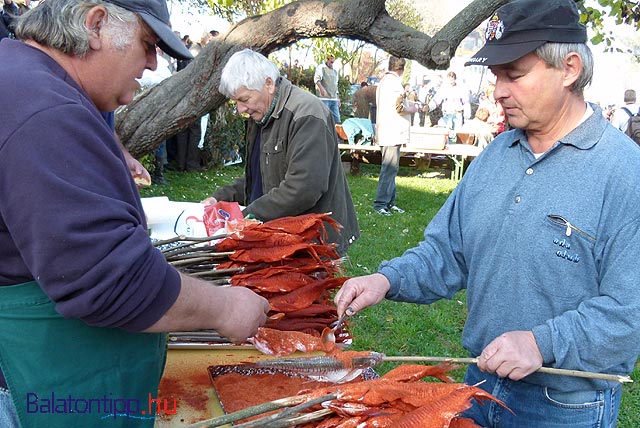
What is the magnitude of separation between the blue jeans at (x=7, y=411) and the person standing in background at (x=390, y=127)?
330 inches

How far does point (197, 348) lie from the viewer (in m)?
2.45

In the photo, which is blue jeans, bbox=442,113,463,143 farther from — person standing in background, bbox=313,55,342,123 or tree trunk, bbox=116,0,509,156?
tree trunk, bbox=116,0,509,156

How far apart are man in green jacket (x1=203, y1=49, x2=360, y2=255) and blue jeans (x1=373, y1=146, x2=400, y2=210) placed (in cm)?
576

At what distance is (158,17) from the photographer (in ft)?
5.64

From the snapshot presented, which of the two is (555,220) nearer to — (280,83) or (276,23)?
(280,83)

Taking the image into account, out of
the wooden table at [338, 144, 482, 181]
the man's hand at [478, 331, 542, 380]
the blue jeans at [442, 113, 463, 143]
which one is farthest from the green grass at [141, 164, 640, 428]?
the blue jeans at [442, 113, 463, 143]

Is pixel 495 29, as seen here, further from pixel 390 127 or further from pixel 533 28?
pixel 390 127

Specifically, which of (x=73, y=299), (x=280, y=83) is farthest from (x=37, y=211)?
(x=280, y=83)

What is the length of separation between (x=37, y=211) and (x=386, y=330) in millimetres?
4505

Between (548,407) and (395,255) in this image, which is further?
(395,255)

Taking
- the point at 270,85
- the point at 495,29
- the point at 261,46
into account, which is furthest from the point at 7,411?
the point at 261,46

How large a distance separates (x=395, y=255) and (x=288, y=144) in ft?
13.3

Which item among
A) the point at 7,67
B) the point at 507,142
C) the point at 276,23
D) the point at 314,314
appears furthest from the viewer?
the point at 276,23

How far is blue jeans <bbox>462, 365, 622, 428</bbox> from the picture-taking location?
75.2 inches
